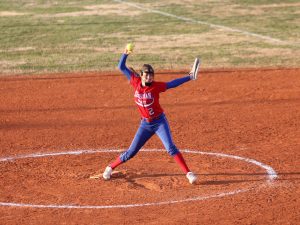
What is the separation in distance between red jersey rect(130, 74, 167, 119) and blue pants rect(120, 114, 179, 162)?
0.45ft

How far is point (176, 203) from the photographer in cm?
1201

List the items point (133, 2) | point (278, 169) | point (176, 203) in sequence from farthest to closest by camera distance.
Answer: point (133, 2), point (278, 169), point (176, 203)

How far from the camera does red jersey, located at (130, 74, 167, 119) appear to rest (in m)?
12.8

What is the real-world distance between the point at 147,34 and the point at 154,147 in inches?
503

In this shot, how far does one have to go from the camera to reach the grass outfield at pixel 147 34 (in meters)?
23.4

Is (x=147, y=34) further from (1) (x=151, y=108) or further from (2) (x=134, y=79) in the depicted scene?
(1) (x=151, y=108)

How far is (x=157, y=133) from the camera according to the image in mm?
13047

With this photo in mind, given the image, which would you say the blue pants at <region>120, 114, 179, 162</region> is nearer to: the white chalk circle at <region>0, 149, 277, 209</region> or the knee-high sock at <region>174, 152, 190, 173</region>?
the knee-high sock at <region>174, 152, 190, 173</region>

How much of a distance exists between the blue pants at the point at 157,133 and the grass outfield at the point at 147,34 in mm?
9345

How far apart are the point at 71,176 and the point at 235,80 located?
317 inches

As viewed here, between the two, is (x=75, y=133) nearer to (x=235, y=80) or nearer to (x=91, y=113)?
(x=91, y=113)

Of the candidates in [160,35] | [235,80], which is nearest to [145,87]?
[235,80]

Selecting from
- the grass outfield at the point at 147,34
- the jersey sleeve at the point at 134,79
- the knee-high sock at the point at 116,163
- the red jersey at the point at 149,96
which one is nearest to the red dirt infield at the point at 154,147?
the knee-high sock at the point at 116,163

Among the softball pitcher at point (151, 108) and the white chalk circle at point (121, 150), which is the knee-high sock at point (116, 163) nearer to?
the softball pitcher at point (151, 108)
